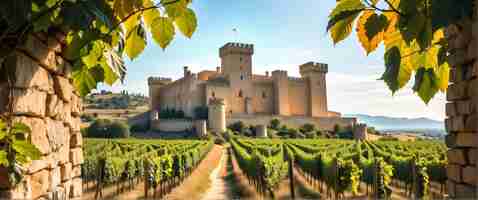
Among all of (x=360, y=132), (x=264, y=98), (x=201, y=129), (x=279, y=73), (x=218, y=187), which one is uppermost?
(x=279, y=73)

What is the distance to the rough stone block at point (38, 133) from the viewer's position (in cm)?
179

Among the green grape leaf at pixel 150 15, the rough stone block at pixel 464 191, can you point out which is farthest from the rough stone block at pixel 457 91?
the green grape leaf at pixel 150 15

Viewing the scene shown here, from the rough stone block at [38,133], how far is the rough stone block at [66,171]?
487 millimetres

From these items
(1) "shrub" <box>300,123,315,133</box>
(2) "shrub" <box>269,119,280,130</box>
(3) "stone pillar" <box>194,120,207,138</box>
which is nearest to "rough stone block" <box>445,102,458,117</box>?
(3) "stone pillar" <box>194,120,207,138</box>

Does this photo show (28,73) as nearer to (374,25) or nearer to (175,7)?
(175,7)

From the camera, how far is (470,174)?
6.75ft

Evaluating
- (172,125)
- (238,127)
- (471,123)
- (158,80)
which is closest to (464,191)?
(471,123)

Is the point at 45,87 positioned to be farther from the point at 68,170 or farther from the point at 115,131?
the point at 115,131

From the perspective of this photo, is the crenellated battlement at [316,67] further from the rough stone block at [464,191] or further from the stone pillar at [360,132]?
the rough stone block at [464,191]

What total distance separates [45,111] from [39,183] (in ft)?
1.27

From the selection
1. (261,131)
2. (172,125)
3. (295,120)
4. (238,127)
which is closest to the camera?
(261,131)

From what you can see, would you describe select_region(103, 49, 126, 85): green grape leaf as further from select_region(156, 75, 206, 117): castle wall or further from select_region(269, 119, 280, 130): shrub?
select_region(156, 75, 206, 117): castle wall

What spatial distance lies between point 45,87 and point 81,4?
3.56 feet

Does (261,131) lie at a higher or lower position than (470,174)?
lower
